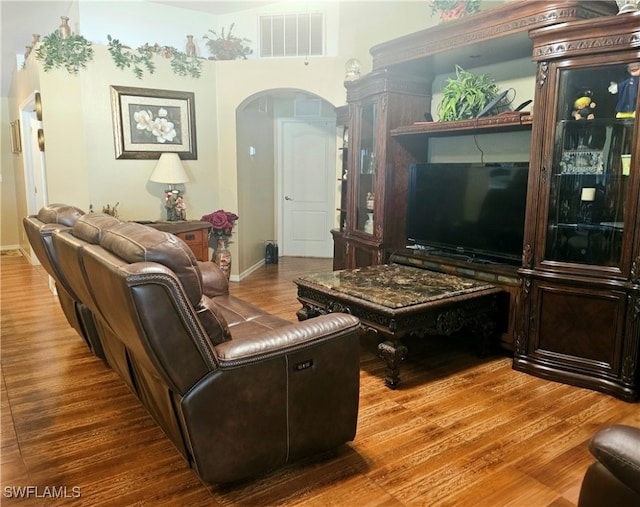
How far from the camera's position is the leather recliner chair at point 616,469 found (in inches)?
50.6

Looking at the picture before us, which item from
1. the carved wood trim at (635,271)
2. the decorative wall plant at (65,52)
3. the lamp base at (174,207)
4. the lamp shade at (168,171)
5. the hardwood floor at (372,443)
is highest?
the decorative wall plant at (65,52)

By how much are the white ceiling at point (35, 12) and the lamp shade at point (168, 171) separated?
1811 millimetres

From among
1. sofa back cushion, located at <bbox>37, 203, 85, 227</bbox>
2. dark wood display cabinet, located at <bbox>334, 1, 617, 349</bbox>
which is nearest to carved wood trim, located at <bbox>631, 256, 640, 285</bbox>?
dark wood display cabinet, located at <bbox>334, 1, 617, 349</bbox>

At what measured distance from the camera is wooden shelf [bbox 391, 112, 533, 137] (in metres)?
3.18

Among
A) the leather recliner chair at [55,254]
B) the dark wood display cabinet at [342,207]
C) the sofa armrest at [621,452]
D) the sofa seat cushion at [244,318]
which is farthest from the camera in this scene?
the dark wood display cabinet at [342,207]

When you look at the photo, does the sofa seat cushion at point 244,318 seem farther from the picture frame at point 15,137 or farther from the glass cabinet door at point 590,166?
the picture frame at point 15,137

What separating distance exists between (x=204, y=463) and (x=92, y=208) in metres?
3.97

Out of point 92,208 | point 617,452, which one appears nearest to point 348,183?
point 92,208

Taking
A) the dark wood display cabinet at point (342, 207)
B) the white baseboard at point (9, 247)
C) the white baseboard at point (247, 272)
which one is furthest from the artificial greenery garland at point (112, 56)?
the white baseboard at point (9, 247)

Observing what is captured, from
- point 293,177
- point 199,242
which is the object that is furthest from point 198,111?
point 293,177

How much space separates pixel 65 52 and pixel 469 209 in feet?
13.4

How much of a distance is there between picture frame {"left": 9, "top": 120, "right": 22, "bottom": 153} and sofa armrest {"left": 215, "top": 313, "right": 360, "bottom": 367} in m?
6.63

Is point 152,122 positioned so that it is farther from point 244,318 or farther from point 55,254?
point 244,318

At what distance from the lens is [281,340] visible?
1949 millimetres
